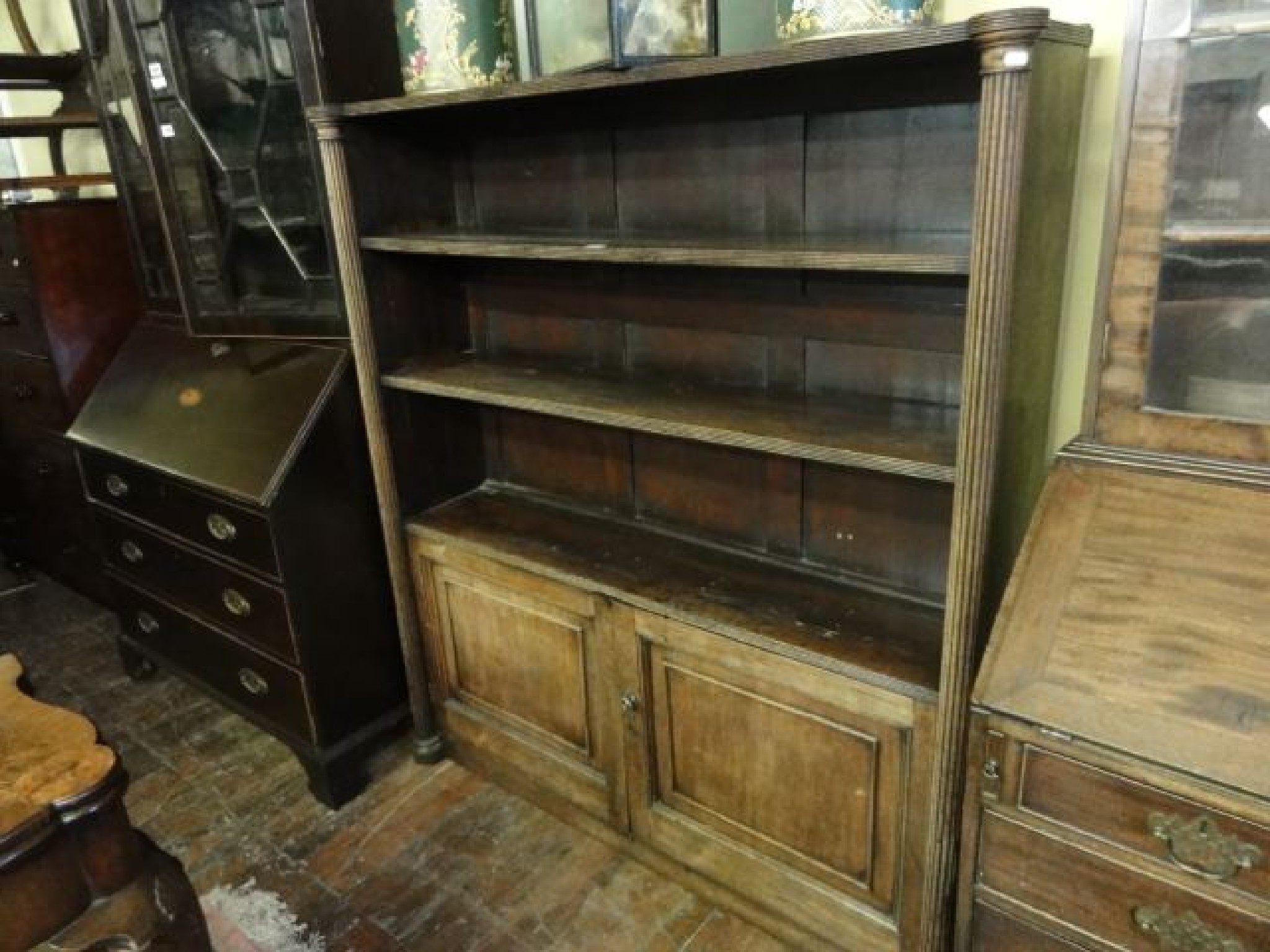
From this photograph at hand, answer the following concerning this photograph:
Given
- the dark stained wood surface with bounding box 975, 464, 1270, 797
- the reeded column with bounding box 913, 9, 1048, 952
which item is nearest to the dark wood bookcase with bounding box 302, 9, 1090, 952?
the reeded column with bounding box 913, 9, 1048, 952

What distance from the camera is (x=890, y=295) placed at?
148 centimetres

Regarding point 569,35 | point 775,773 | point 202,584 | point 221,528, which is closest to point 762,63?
point 569,35

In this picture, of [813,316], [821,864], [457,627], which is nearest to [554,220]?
[813,316]

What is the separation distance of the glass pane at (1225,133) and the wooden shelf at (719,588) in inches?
28.5

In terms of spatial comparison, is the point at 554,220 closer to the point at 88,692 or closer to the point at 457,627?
the point at 457,627

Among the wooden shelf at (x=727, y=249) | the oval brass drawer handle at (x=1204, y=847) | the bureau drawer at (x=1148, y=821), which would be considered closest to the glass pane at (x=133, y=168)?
the wooden shelf at (x=727, y=249)

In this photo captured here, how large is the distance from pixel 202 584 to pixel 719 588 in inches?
52.4

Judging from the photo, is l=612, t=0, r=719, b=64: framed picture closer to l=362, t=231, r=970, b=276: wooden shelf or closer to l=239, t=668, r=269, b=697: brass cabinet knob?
l=362, t=231, r=970, b=276: wooden shelf

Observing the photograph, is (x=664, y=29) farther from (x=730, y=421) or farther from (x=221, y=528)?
(x=221, y=528)

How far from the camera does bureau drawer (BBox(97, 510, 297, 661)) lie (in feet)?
6.59

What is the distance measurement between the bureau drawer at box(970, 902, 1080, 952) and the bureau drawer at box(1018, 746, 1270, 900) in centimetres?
18

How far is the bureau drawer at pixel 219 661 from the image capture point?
2074 mm

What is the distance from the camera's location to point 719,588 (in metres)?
1.63

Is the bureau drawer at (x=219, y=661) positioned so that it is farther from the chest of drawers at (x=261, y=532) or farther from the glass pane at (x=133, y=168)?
the glass pane at (x=133, y=168)
